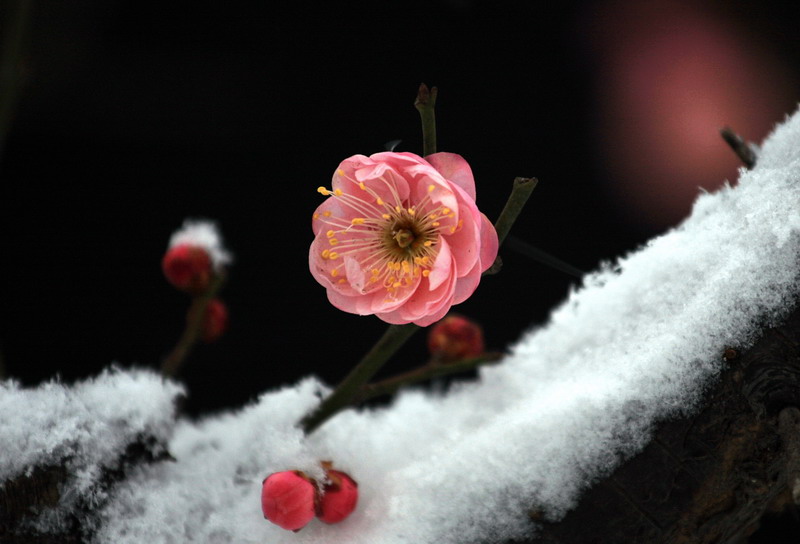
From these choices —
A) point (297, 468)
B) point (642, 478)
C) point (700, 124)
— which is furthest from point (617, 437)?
point (700, 124)

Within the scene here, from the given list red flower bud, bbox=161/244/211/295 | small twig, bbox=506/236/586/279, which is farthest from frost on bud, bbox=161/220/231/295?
small twig, bbox=506/236/586/279

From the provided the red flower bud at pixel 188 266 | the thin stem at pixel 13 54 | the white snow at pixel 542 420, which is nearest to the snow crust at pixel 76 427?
the white snow at pixel 542 420

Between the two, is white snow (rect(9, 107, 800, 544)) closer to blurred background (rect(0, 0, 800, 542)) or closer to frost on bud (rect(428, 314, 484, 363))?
frost on bud (rect(428, 314, 484, 363))

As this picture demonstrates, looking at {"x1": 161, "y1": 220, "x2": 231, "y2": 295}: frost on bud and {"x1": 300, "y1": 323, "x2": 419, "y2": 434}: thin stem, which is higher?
{"x1": 161, "y1": 220, "x2": 231, "y2": 295}: frost on bud

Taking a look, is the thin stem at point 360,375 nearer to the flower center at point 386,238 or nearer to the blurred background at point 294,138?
the flower center at point 386,238

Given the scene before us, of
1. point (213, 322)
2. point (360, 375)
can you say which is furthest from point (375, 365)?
point (213, 322)

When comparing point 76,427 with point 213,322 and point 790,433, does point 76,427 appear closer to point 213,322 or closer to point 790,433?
point 213,322
